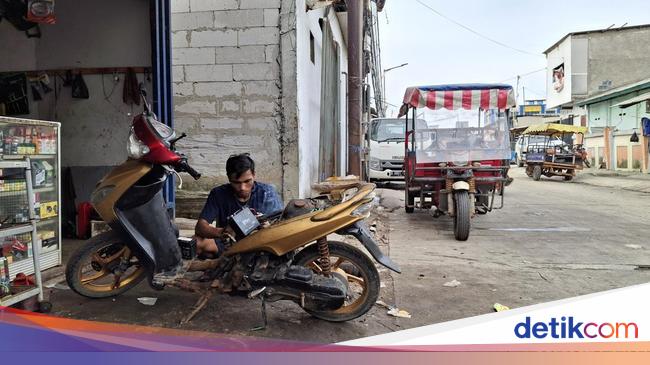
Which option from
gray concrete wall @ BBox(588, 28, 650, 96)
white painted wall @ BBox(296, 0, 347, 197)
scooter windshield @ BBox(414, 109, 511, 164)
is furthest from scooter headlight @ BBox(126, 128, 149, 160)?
gray concrete wall @ BBox(588, 28, 650, 96)

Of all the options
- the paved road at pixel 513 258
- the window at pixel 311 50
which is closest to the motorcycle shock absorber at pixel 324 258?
the paved road at pixel 513 258

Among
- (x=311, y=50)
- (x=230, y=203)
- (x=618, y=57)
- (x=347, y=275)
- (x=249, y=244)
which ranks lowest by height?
(x=347, y=275)

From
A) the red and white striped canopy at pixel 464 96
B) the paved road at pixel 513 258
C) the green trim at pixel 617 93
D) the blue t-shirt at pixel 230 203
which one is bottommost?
the paved road at pixel 513 258

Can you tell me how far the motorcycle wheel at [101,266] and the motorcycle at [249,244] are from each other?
12 millimetres

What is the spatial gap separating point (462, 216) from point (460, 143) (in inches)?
68.7

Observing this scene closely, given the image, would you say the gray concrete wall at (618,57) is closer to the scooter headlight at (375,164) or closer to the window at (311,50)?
the scooter headlight at (375,164)

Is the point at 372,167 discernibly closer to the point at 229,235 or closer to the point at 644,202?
the point at 644,202

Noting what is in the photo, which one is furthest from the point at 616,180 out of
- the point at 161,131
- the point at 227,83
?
the point at 161,131

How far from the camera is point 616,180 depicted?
57.9 feet

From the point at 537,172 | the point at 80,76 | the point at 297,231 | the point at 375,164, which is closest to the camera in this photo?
the point at 297,231

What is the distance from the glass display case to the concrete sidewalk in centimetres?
1507

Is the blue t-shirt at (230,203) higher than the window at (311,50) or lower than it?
lower

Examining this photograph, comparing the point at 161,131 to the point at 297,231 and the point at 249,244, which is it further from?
the point at 297,231

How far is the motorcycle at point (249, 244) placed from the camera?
3.05 meters
